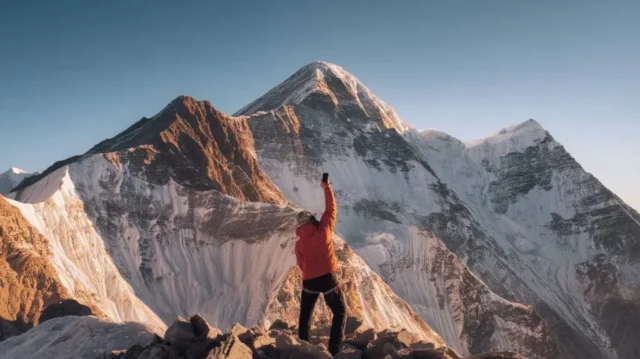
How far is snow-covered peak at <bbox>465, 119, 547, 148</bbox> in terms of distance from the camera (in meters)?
A: 182

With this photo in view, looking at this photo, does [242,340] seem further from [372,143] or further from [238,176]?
[372,143]

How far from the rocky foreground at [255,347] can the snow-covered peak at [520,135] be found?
185 meters

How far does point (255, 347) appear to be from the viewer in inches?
384

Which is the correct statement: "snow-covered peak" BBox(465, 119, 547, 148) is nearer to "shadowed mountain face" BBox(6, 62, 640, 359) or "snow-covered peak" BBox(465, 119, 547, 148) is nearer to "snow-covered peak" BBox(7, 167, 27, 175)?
"shadowed mountain face" BBox(6, 62, 640, 359)

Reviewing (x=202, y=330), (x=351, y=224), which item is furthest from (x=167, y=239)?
(x=351, y=224)

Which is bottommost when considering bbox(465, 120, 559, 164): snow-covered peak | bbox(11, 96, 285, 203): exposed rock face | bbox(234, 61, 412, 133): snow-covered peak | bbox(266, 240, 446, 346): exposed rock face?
bbox(266, 240, 446, 346): exposed rock face

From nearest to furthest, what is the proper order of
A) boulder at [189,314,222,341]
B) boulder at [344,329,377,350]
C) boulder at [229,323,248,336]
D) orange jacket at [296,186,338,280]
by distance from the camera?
boulder at [229,323,248,336], boulder at [189,314,222,341], orange jacket at [296,186,338,280], boulder at [344,329,377,350]

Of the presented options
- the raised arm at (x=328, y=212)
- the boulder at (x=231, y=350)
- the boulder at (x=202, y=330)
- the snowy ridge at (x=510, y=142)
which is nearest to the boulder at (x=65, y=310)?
the boulder at (x=202, y=330)

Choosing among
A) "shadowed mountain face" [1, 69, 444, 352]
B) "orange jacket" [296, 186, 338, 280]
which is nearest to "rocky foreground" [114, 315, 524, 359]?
"orange jacket" [296, 186, 338, 280]

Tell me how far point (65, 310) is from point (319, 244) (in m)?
31.9

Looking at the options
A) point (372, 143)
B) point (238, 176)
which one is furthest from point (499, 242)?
point (238, 176)

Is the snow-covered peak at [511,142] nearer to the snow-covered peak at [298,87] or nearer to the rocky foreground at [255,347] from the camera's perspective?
the snow-covered peak at [298,87]

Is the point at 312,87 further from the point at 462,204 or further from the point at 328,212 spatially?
the point at 328,212

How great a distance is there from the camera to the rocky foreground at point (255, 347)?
925 cm
